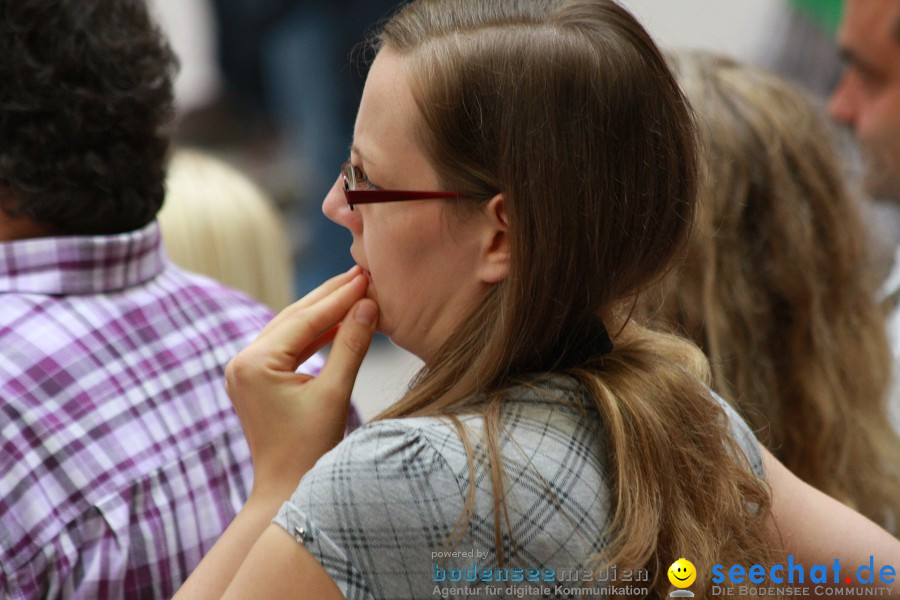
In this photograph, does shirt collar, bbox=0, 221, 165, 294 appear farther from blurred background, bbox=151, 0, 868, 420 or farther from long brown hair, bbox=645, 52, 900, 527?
blurred background, bbox=151, 0, 868, 420

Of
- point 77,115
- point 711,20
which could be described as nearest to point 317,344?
point 77,115

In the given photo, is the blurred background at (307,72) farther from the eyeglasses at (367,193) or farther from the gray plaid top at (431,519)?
the gray plaid top at (431,519)

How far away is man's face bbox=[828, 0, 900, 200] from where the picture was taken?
2682 millimetres

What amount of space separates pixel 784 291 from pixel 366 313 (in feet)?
3.54

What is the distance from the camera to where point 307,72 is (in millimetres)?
5023

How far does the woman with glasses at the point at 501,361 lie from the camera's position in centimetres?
116

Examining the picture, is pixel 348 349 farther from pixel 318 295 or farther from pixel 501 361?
pixel 501 361

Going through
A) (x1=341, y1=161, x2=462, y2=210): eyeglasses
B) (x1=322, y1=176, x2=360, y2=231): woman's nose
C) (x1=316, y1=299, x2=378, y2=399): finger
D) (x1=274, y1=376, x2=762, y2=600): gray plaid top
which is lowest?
(x1=274, y1=376, x2=762, y2=600): gray plaid top

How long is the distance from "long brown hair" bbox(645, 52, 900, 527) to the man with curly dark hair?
926 millimetres

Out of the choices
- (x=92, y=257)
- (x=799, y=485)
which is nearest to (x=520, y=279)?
(x=799, y=485)

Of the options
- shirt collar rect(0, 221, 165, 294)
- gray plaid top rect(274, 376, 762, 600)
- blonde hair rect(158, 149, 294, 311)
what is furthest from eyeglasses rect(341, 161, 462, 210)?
blonde hair rect(158, 149, 294, 311)

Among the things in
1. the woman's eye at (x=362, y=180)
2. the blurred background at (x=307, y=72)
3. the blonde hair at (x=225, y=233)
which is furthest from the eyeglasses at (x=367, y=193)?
the blurred background at (x=307, y=72)

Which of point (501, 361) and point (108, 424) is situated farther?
point (108, 424)

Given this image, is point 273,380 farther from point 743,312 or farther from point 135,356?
point 743,312
